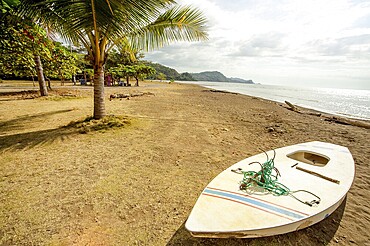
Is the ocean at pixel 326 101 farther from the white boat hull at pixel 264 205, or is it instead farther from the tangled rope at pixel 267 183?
the tangled rope at pixel 267 183

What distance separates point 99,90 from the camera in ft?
19.9

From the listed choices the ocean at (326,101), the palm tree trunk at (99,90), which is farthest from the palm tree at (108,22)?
the ocean at (326,101)

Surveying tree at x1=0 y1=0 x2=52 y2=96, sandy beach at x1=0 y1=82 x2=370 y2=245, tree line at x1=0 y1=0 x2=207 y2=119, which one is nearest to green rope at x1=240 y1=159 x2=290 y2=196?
sandy beach at x1=0 y1=82 x2=370 y2=245

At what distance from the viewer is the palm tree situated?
14.2 feet

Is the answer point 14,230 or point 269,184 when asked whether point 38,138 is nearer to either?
point 14,230

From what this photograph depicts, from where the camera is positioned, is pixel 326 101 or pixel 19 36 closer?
pixel 19 36

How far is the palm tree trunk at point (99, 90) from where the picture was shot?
5.95m

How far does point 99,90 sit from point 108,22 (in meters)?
2.23

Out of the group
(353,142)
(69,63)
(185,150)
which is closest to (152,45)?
(185,150)

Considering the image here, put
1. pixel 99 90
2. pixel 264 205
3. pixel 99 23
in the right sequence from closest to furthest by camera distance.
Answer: pixel 264 205
pixel 99 23
pixel 99 90

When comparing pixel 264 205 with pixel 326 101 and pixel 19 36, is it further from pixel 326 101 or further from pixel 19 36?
pixel 326 101

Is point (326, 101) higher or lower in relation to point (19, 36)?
lower

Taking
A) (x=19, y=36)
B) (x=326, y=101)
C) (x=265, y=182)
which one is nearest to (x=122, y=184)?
(x=265, y=182)

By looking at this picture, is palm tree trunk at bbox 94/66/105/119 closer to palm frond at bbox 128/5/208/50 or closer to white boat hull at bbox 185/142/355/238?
palm frond at bbox 128/5/208/50
